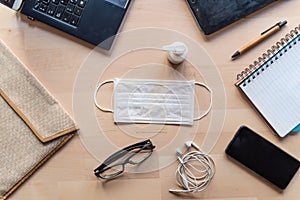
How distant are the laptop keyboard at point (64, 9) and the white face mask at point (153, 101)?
0.13 m

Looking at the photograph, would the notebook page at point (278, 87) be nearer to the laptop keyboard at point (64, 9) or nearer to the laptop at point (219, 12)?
the laptop at point (219, 12)

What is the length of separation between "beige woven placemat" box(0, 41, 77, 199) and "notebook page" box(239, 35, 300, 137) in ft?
1.10

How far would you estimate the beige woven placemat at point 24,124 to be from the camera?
0.76 meters

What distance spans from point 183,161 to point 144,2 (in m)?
0.30

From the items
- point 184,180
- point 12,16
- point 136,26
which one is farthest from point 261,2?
point 12,16

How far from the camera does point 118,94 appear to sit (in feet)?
2.58

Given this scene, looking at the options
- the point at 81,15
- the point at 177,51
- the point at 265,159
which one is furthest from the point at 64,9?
the point at 265,159

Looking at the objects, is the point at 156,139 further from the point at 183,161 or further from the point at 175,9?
the point at 175,9

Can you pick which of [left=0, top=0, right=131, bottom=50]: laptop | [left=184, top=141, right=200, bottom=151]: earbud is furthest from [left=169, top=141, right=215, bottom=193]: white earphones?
[left=0, top=0, right=131, bottom=50]: laptop

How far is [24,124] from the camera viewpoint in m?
0.77

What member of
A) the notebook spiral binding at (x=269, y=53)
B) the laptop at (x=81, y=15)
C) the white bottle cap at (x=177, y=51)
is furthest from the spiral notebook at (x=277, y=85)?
the laptop at (x=81, y=15)

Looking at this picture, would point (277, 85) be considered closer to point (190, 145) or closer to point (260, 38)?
point (260, 38)

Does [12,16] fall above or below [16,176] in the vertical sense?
above

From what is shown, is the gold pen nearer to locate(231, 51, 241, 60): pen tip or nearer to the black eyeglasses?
locate(231, 51, 241, 60): pen tip
